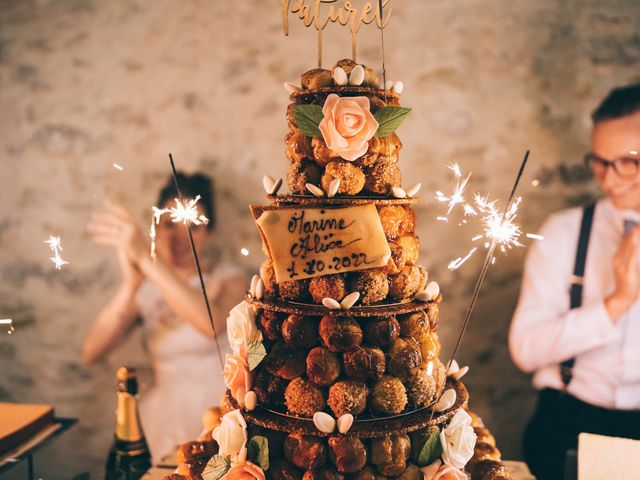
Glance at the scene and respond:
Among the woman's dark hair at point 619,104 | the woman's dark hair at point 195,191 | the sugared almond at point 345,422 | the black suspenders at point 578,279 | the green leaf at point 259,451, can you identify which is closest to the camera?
the sugared almond at point 345,422

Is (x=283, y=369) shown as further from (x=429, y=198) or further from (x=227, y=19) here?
(x=227, y=19)

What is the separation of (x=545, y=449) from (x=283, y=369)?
8.11 feet

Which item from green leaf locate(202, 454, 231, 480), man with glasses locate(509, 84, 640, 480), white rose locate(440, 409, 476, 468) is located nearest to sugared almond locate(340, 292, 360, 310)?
white rose locate(440, 409, 476, 468)

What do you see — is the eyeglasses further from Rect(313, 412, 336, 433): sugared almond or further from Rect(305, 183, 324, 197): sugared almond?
Rect(313, 412, 336, 433): sugared almond

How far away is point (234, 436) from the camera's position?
1533mm

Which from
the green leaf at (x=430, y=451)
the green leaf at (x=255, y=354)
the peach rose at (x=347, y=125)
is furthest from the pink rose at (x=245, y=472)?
the peach rose at (x=347, y=125)

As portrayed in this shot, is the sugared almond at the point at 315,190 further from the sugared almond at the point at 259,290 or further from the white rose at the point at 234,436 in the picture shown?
the white rose at the point at 234,436

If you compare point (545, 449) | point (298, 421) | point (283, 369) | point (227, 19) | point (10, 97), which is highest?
point (227, 19)

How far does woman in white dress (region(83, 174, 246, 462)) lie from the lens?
358cm

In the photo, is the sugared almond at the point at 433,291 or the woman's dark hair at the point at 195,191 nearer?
the sugared almond at the point at 433,291

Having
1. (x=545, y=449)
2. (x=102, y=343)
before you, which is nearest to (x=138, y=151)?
(x=102, y=343)

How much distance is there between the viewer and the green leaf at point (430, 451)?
5.00 feet


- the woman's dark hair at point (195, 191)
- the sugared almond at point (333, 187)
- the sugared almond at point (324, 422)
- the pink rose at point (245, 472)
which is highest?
the woman's dark hair at point (195, 191)

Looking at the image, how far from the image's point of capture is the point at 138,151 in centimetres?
368
